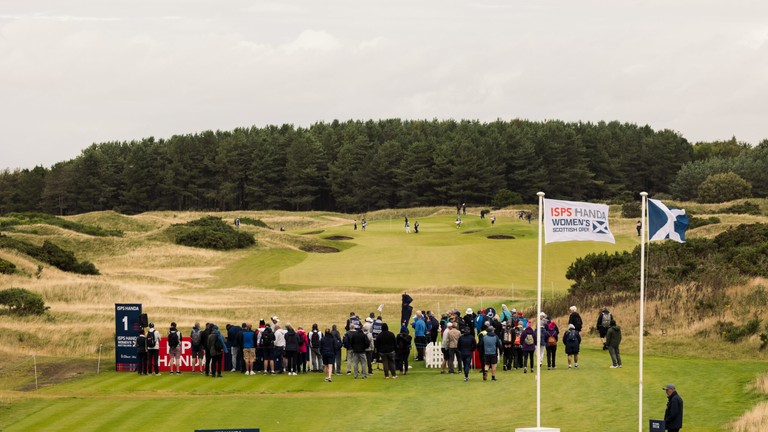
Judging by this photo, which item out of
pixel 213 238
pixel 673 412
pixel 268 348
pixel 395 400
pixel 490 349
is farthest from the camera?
pixel 213 238

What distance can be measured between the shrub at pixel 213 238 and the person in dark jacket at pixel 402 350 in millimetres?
49831

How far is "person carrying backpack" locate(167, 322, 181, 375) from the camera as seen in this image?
112ft

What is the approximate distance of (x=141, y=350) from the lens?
34.5m

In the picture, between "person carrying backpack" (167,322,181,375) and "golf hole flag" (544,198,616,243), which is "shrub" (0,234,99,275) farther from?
"golf hole flag" (544,198,616,243)

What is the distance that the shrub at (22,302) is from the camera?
45.9 metres

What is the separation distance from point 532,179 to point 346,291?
91365mm

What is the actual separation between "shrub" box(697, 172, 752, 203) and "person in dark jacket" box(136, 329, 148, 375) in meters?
111

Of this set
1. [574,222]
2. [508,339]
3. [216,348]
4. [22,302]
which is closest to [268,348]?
[216,348]

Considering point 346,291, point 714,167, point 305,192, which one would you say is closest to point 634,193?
point 714,167

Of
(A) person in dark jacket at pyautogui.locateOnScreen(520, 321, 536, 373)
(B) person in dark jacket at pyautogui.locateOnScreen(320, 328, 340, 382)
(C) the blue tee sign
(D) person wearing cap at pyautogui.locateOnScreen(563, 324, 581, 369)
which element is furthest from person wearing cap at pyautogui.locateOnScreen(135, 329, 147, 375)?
(D) person wearing cap at pyautogui.locateOnScreen(563, 324, 581, 369)

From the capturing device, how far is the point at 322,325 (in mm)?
48375

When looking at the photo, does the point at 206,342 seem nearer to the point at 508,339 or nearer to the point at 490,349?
the point at 490,349

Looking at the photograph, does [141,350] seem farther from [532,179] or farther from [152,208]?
[152,208]

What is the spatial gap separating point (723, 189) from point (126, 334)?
111m
